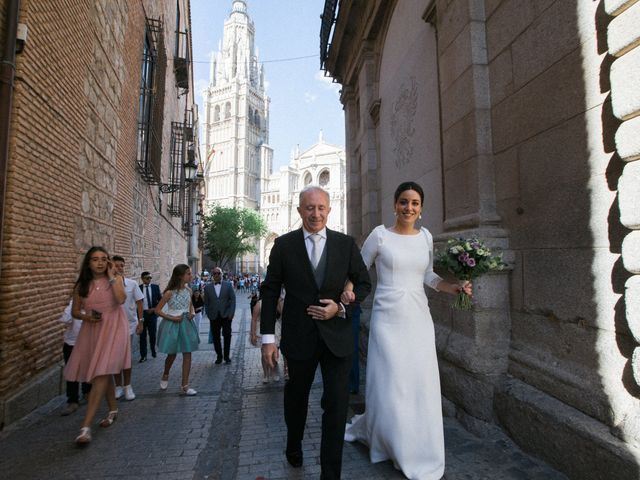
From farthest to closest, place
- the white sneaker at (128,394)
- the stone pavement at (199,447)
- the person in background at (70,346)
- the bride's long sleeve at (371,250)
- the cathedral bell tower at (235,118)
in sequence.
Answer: the cathedral bell tower at (235,118), the white sneaker at (128,394), the person in background at (70,346), the bride's long sleeve at (371,250), the stone pavement at (199,447)

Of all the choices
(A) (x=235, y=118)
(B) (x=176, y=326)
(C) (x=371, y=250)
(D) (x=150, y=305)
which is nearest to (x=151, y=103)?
(D) (x=150, y=305)

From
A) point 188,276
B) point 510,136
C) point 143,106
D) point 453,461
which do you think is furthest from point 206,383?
point 143,106

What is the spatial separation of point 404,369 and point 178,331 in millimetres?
3776

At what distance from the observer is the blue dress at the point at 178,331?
223 inches

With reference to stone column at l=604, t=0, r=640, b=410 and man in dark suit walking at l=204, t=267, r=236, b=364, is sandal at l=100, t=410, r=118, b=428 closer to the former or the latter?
man in dark suit walking at l=204, t=267, r=236, b=364

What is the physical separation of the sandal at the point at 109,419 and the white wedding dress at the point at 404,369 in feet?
9.32

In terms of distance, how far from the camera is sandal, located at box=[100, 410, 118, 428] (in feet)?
13.8

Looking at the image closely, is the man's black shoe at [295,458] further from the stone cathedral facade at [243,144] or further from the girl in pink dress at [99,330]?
the stone cathedral facade at [243,144]

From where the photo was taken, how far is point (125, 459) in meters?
3.39

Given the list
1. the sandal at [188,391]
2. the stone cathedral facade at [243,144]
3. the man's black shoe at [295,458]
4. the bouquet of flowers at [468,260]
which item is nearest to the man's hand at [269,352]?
the man's black shoe at [295,458]

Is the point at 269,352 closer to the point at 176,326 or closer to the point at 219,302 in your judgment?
the point at 176,326

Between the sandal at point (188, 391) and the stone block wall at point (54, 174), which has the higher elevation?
the stone block wall at point (54, 174)

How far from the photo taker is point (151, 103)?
38.2 ft

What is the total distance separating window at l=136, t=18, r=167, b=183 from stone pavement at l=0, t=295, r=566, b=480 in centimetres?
763
